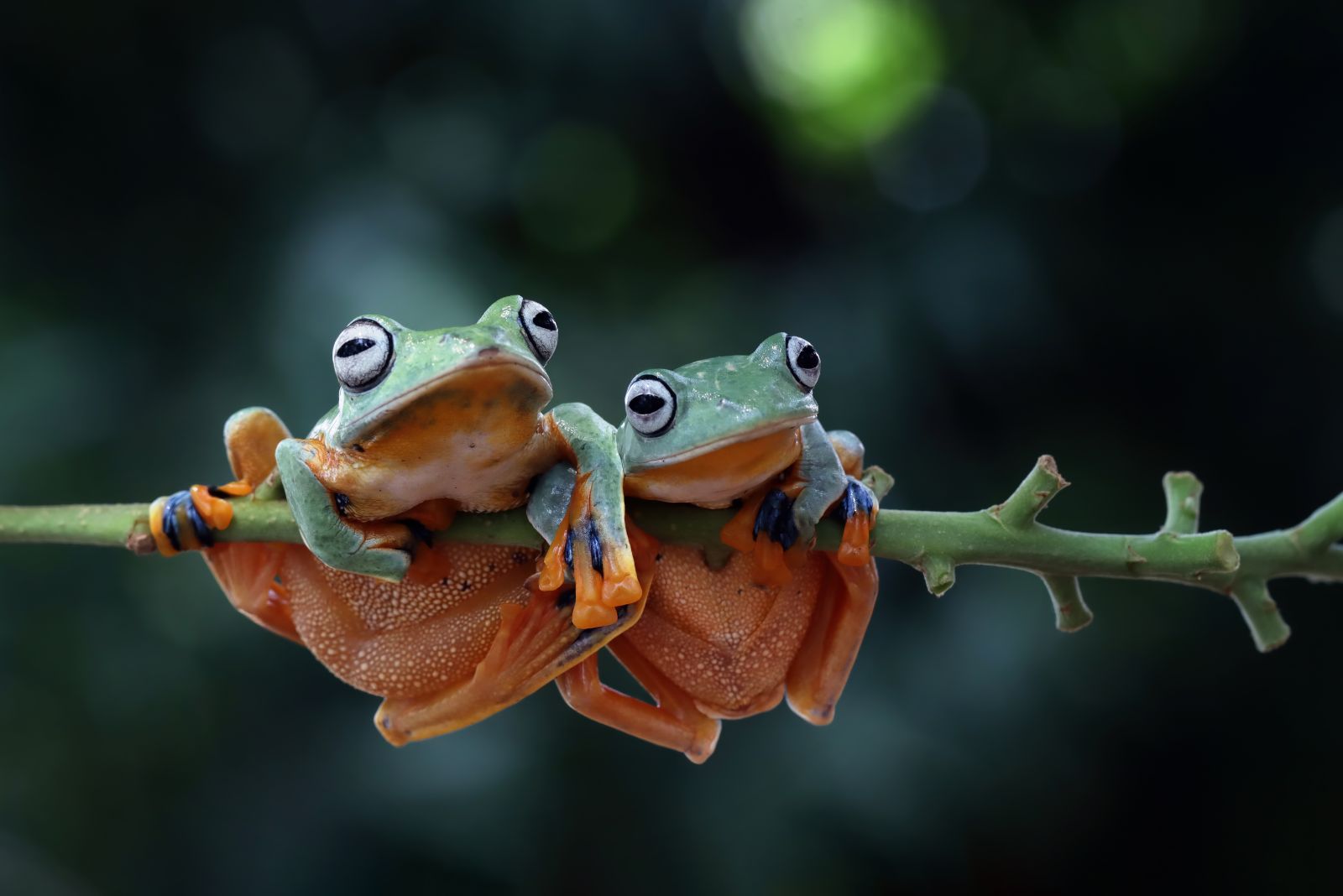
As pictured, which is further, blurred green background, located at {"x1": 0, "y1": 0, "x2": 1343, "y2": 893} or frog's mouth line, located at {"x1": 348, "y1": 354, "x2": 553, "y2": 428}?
blurred green background, located at {"x1": 0, "y1": 0, "x2": 1343, "y2": 893}

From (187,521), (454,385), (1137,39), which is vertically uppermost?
(454,385)

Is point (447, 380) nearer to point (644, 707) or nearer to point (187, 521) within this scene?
point (187, 521)

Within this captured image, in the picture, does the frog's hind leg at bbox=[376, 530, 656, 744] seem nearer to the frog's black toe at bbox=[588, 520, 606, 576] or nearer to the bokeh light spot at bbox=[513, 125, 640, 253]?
the frog's black toe at bbox=[588, 520, 606, 576]

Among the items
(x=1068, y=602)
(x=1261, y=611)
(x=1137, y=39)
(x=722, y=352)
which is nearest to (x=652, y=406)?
(x=1068, y=602)

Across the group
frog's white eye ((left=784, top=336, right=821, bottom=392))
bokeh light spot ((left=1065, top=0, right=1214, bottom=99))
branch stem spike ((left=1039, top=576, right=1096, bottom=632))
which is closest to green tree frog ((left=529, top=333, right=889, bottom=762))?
frog's white eye ((left=784, top=336, right=821, bottom=392))

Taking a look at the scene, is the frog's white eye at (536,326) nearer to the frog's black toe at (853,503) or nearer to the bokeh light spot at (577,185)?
the frog's black toe at (853,503)

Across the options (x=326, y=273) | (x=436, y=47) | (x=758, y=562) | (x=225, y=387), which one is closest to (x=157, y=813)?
(x=225, y=387)
